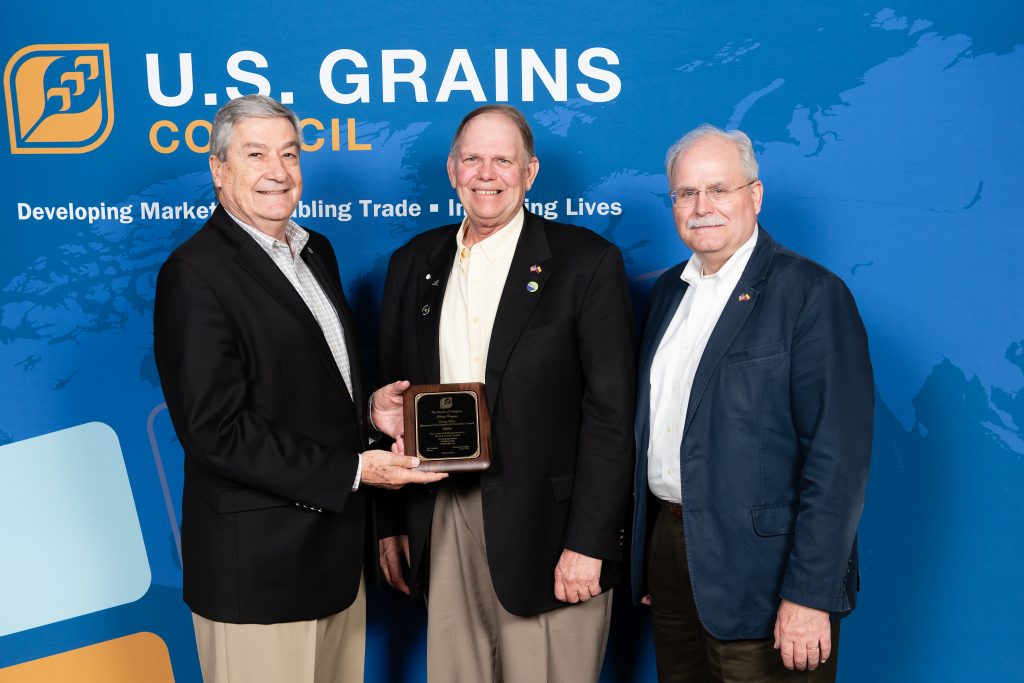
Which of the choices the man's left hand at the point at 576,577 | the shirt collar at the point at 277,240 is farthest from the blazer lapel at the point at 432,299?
the man's left hand at the point at 576,577

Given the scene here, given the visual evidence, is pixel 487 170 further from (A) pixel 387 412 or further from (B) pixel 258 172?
(A) pixel 387 412

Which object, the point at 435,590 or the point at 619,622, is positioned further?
the point at 619,622

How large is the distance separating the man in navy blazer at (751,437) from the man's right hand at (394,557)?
2.50ft

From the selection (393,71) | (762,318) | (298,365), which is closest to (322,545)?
(298,365)

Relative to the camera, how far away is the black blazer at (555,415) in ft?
7.18

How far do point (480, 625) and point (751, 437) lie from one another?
0.98m

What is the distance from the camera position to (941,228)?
286 cm

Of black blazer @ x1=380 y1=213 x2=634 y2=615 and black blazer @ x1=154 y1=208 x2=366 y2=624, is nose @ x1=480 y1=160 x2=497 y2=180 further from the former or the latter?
black blazer @ x1=154 y1=208 x2=366 y2=624

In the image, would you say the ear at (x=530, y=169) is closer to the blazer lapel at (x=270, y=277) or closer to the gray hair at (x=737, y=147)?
the gray hair at (x=737, y=147)

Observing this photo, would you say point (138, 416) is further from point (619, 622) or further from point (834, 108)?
point (834, 108)

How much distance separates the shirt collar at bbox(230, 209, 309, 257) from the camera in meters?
2.17

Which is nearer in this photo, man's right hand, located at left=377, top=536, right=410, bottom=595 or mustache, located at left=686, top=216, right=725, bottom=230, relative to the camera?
mustache, located at left=686, top=216, right=725, bottom=230

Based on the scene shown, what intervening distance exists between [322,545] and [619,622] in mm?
1324

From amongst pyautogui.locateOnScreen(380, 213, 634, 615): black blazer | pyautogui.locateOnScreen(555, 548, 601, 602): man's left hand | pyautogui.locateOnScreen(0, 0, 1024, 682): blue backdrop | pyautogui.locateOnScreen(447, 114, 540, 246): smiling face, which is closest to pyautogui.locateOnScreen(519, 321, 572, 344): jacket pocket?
pyautogui.locateOnScreen(380, 213, 634, 615): black blazer
